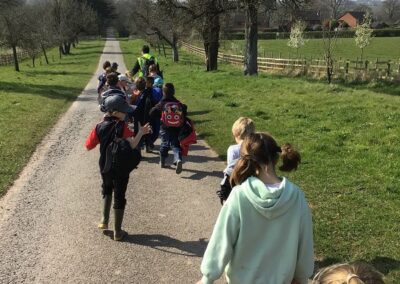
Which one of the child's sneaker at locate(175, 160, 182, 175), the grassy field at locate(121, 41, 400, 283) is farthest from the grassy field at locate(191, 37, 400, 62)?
the child's sneaker at locate(175, 160, 182, 175)

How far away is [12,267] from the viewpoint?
5.10 metres

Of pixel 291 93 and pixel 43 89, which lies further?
pixel 43 89

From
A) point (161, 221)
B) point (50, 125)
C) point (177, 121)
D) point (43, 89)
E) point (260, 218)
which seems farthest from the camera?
point (43, 89)

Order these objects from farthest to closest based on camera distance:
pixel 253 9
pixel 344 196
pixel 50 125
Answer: pixel 253 9 < pixel 50 125 < pixel 344 196

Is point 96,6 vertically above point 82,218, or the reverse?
point 96,6

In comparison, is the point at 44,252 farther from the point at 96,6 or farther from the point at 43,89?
the point at 96,6

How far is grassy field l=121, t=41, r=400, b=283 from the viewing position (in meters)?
5.61

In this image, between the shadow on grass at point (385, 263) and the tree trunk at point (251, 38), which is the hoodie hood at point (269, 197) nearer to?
the shadow on grass at point (385, 263)

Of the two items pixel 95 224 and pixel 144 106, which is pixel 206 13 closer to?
pixel 144 106

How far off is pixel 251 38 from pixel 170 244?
72.0 ft

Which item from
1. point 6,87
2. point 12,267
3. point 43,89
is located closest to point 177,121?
point 12,267

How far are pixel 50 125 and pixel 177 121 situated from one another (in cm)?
624

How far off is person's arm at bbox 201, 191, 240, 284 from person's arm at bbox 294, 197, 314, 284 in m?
0.42

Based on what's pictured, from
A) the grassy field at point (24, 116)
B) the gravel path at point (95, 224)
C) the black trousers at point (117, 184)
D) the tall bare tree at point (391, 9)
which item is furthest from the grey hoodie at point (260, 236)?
the tall bare tree at point (391, 9)
